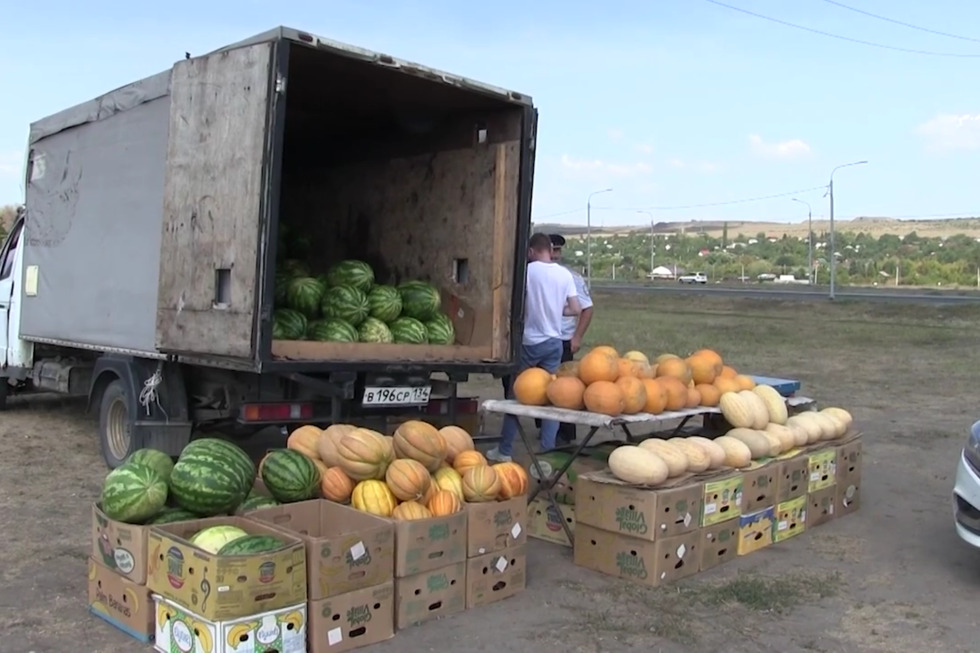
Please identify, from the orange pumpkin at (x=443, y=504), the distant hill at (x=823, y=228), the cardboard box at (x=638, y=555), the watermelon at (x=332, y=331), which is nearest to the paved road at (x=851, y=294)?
the watermelon at (x=332, y=331)

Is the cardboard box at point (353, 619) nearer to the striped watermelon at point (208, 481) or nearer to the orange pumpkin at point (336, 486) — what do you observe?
the orange pumpkin at point (336, 486)

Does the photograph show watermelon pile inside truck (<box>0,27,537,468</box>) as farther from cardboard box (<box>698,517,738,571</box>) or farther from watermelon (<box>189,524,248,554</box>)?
cardboard box (<box>698,517,738,571</box>)

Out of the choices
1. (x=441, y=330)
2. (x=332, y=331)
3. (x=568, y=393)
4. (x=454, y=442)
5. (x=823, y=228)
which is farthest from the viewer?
(x=823, y=228)

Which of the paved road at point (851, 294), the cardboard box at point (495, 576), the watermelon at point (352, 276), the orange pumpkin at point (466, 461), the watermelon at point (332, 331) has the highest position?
the paved road at point (851, 294)

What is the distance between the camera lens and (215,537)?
4539mm

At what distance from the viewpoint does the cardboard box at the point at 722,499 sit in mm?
6035

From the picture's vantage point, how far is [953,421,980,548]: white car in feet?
18.6

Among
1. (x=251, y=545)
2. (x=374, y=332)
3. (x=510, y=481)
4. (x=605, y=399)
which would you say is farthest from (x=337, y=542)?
(x=374, y=332)

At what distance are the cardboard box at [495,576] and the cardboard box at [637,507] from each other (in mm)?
632

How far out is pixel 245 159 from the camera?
20.9ft

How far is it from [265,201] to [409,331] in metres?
2.10

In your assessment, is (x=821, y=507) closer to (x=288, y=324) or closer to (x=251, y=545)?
(x=288, y=324)

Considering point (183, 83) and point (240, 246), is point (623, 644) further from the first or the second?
point (183, 83)

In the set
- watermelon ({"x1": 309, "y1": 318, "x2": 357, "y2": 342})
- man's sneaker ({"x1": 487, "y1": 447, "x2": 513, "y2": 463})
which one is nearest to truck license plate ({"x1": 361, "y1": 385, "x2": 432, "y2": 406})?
watermelon ({"x1": 309, "y1": 318, "x2": 357, "y2": 342})
